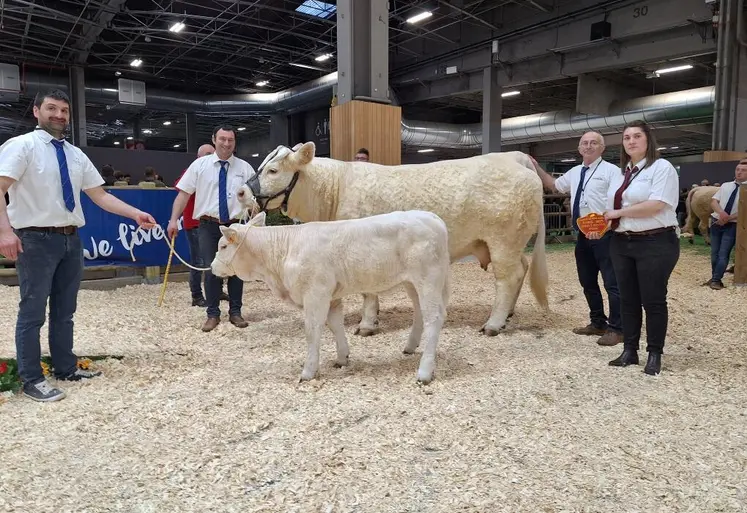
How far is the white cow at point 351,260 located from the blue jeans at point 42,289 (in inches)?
38.3

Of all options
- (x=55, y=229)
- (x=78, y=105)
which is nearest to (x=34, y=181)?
(x=55, y=229)

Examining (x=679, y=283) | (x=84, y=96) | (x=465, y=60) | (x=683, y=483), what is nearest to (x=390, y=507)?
(x=683, y=483)

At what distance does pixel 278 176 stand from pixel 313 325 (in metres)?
1.66

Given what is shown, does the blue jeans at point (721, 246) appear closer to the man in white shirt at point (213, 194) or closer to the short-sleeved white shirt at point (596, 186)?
the short-sleeved white shirt at point (596, 186)

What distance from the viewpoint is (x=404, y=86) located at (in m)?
19.1

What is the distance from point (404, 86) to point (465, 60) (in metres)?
3.35

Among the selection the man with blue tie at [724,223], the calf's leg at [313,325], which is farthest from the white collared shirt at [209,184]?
the man with blue tie at [724,223]

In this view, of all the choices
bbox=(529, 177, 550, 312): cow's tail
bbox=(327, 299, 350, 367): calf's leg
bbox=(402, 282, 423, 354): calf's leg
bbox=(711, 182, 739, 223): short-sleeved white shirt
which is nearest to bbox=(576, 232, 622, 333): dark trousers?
bbox=(529, 177, 550, 312): cow's tail

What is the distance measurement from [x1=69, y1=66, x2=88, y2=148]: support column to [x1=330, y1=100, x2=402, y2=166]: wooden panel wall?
1195 cm

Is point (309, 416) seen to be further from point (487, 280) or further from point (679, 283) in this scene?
point (679, 283)

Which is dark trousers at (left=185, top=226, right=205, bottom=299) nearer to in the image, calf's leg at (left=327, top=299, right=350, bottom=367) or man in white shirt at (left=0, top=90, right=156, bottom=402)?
man in white shirt at (left=0, top=90, right=156, bottom=402)

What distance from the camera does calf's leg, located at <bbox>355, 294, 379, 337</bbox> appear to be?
4816mm

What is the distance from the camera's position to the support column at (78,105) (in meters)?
15.6

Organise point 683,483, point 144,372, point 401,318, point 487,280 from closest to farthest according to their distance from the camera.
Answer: point 683,483, point 144,372, point 401,318, point 487,280
